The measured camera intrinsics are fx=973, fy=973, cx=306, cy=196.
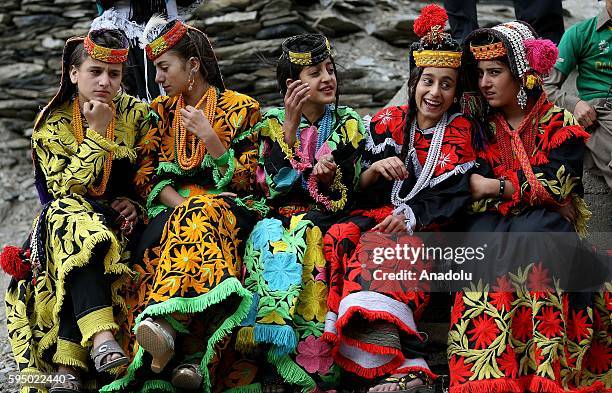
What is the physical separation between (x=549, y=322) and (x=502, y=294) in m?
0.22

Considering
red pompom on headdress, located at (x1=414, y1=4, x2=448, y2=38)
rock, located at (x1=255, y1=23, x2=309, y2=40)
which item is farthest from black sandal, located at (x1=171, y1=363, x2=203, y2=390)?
rock, located at (x1=255, y1=23, x2=309, y2=40)

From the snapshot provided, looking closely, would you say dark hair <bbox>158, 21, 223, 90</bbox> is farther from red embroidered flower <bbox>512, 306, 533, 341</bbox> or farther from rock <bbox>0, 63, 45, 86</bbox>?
rock <bbox>0, 63, 45, 86</bbox>

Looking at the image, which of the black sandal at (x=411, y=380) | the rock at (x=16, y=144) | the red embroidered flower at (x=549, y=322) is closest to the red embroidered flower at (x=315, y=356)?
the black sandal at (x=411, y=380)

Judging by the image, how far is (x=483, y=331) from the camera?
4.07 meters

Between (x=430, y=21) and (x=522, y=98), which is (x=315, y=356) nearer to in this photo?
(x=522, y=98)

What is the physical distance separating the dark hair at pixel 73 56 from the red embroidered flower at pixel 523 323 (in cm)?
226

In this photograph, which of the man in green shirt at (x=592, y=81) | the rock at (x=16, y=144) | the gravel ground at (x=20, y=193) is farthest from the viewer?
the rock at (x=16, y=144)

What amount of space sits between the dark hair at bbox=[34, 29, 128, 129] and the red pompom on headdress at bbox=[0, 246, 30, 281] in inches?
24.5

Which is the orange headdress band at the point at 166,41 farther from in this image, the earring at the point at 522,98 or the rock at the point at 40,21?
the rock at the point at 40,21

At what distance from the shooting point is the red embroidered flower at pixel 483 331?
13.3 feet

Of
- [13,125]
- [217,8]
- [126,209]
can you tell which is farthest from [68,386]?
[13,125]

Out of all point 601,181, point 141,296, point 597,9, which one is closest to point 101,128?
point 141,296

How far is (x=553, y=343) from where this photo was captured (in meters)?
4.02

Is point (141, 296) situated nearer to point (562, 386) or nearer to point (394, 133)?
point (394, 133)
